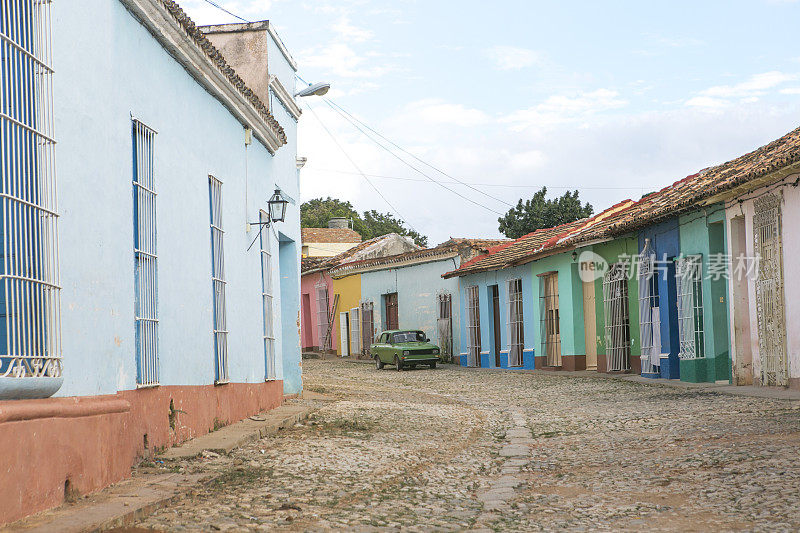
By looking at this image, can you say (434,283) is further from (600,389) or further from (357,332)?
(600,389)

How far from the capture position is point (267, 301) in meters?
12.8

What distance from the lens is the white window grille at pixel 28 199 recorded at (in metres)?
5.12

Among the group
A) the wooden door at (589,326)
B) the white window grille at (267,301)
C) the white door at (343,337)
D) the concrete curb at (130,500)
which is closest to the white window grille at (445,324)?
the white door at (343,337)

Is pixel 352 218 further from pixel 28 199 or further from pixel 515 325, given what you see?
pixel 28 199

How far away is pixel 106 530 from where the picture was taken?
4.89 m

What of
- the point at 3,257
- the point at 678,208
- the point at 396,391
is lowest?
the point at 396,391

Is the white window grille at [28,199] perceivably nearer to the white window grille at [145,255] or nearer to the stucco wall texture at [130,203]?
the stucco wall texture at [130,203]

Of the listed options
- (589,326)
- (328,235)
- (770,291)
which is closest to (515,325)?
(589,326)

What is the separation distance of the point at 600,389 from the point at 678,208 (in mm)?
3446

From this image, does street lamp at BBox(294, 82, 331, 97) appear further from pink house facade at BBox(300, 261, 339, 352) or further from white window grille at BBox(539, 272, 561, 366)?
pink house facade at BBox(300, 261, 339, 352)

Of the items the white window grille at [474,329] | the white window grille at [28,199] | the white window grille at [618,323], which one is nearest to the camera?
the white window grille at [28,199]

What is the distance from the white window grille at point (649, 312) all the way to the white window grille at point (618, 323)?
106cm

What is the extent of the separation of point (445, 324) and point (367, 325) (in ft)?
16.4

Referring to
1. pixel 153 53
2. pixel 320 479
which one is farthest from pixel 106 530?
pixel 153 53
